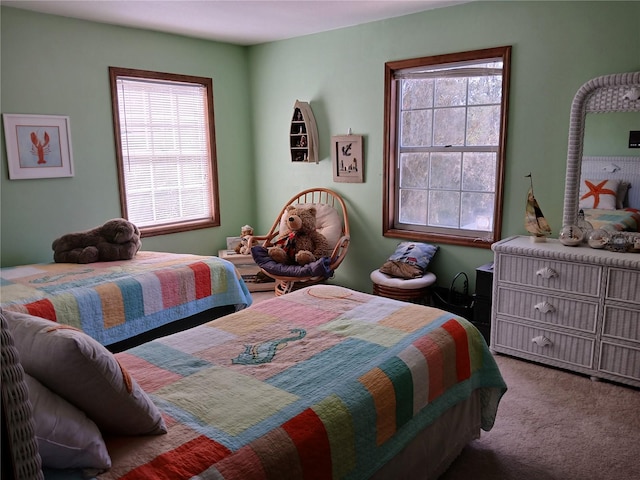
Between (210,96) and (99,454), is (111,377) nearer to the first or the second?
(99,454)

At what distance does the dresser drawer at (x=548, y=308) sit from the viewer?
2.88 m

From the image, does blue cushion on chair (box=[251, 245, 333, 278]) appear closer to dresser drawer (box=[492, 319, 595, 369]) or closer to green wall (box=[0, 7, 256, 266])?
green wall (box=[0, 7, 256, 266])

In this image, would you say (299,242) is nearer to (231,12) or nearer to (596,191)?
(231,12)

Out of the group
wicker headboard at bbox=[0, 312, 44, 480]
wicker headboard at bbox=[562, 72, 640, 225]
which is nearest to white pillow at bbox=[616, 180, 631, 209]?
wicker headboard at bbox=[562, 72, 640, 225]

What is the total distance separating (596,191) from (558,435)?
161 cm

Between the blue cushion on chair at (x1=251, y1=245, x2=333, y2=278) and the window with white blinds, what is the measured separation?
952mm

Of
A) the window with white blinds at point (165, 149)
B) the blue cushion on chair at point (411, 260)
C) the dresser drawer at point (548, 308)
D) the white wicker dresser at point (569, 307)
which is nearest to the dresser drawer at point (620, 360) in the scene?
the white wicker dresser at point (569, 307)

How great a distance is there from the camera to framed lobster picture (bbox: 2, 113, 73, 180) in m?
3.54

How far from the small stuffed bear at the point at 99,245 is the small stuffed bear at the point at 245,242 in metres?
1.23

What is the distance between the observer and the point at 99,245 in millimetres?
3650

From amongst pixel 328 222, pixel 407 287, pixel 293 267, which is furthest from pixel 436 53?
pixel 293 267

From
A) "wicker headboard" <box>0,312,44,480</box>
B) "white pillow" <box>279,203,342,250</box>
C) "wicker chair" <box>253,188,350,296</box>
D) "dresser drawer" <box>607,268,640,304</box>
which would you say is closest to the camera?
"wicker headboard" <box>0,312,44,480</box>

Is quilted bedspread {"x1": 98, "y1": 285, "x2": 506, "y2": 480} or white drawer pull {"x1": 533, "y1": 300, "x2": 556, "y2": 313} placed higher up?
quilted bedspread {"x1": 98, "y1": 285, "x2": 506, "y2": 480}

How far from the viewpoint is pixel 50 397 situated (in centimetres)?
119
